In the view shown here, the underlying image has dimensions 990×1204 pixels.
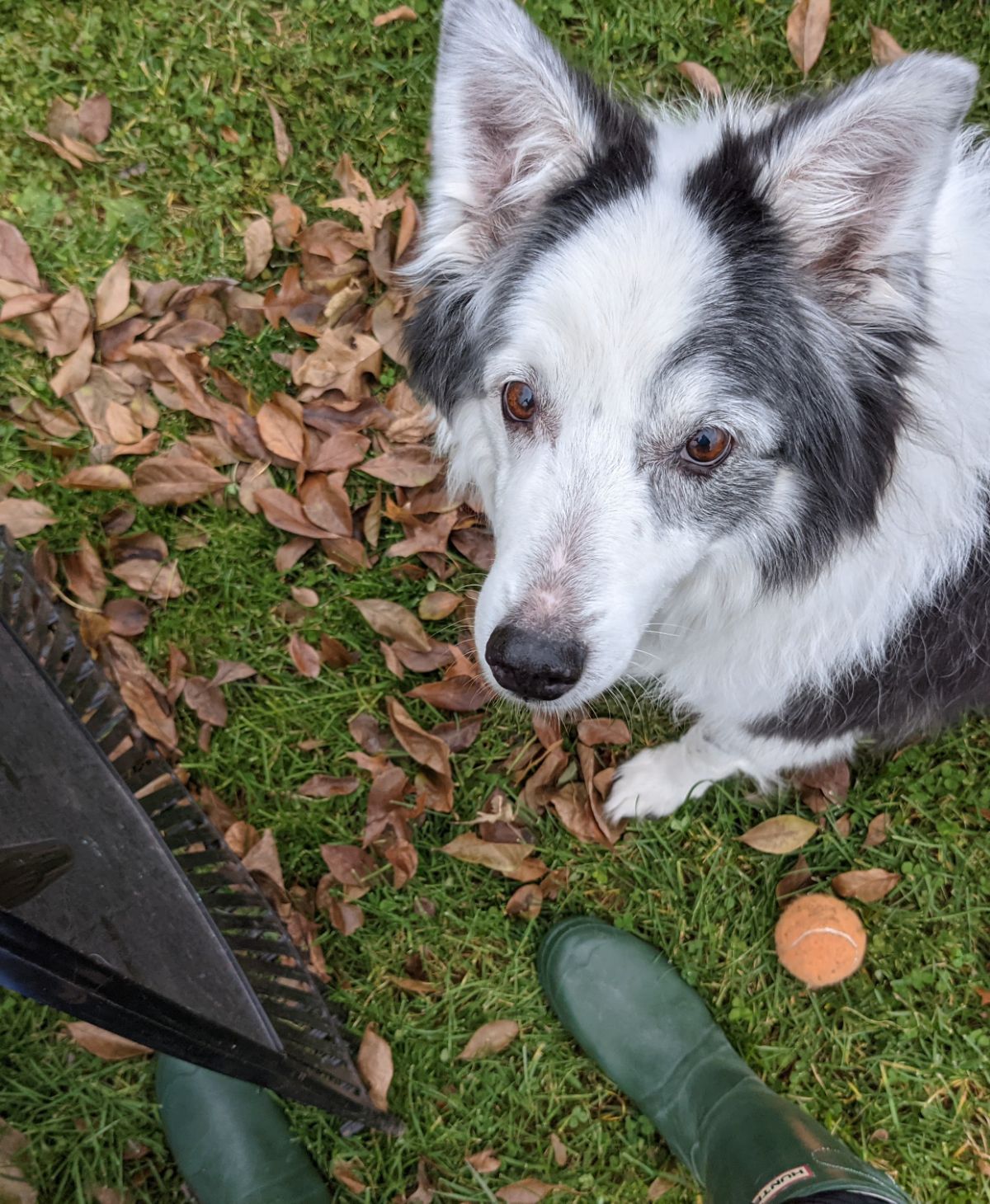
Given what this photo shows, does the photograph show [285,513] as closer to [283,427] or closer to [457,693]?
[283,427]

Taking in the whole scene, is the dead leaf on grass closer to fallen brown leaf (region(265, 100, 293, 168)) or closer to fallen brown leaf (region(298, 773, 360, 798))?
fallen brown leaf (region(298, 773, 360, 798))

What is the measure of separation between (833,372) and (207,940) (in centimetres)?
220

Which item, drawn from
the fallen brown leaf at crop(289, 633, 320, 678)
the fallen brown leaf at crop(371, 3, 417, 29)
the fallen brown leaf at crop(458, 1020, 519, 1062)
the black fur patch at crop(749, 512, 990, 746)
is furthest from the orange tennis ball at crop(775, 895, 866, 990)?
the fallen brown leaf at crop(371, 3, 417, 29)

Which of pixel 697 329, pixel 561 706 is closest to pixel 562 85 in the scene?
pixel 697 329

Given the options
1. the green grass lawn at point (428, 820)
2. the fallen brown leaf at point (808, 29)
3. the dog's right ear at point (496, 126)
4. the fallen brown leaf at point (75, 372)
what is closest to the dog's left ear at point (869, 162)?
the dog's right ear at point (496, 126)

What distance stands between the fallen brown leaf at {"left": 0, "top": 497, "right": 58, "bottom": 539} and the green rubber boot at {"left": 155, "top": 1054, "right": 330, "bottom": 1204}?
186 cm

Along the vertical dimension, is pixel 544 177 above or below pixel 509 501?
above

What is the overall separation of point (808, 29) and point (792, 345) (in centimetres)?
225

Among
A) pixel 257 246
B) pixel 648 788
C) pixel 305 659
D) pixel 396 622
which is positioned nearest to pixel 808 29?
pixel 257 246

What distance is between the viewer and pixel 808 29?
3250 millimetres

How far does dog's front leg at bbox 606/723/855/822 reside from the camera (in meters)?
2.62

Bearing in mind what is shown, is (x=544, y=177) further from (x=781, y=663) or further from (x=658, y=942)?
(x=658, y=942)

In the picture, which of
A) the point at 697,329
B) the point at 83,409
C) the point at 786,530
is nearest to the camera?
the point at 697,329

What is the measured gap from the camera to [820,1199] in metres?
2.22
